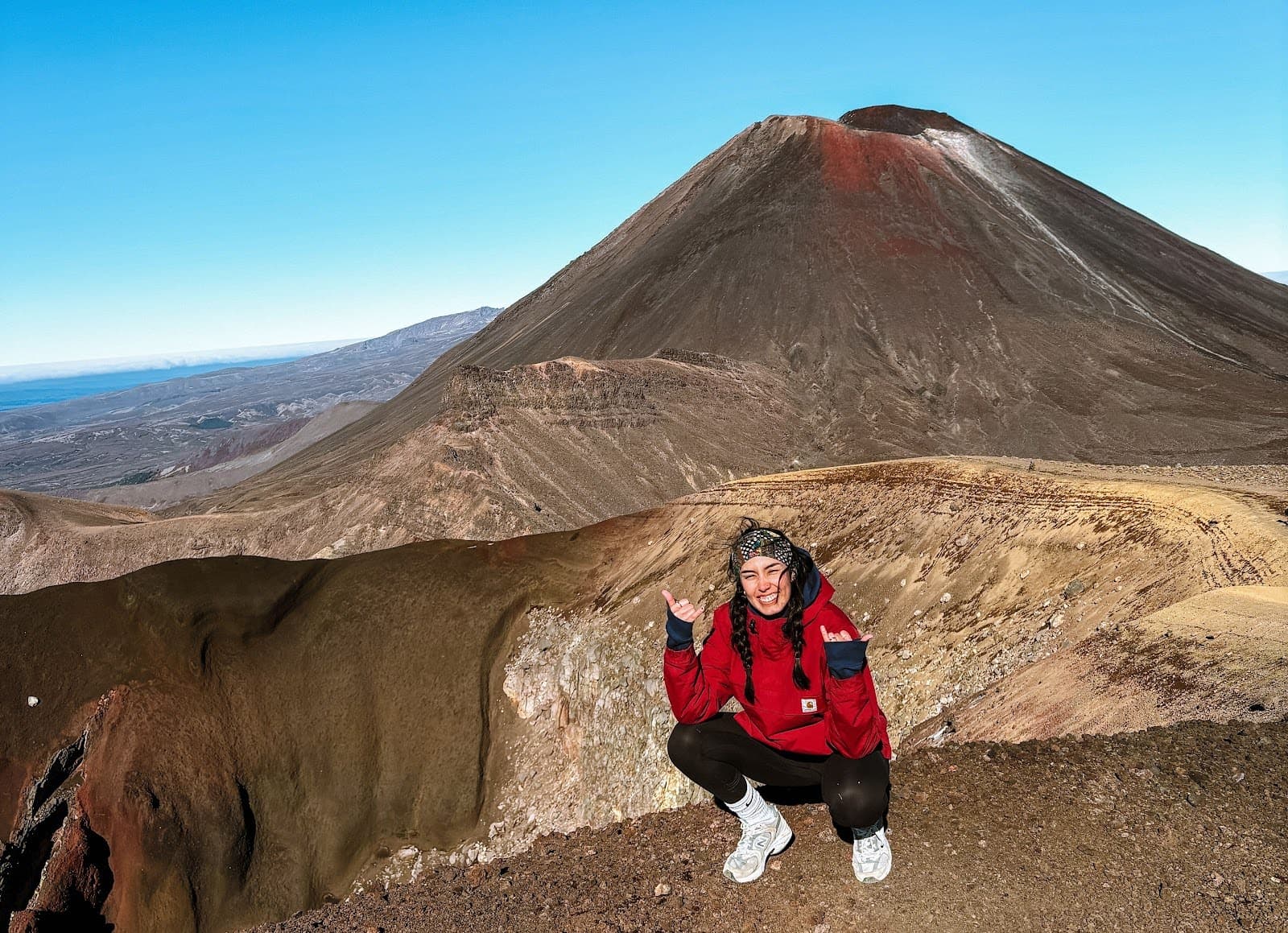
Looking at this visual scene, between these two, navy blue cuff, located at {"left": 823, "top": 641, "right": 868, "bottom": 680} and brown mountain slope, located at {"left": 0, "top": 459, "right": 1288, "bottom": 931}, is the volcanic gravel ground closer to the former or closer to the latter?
navy blue cuff, located at {"left": 823, "top": 641, "right": 868, "bottom": 680}

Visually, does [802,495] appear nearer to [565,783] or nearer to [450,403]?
[565,783]

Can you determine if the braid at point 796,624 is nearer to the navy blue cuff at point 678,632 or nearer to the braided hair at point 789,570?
the braided hair at point 789,570

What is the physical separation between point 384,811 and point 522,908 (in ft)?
39.2

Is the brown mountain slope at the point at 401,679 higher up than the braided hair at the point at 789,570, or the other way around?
the braided hair at the point at 789,570

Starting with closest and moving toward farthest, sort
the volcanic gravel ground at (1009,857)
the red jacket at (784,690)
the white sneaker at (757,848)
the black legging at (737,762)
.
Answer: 1. the volcanic gravel ground at (1009,857)
2. the red jacket at (784,690)
3. the black legging at (737,762)
4. the white sneaker at (757,848)

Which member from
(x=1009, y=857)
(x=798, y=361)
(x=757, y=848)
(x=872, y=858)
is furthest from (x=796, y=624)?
(x=798, y=361)

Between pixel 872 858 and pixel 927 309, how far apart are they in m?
78.5

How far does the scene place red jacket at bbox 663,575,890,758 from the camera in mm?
5441

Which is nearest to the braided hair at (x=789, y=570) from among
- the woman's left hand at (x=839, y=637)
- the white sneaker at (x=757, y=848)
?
the woman's left hand at (x=839, y=637)

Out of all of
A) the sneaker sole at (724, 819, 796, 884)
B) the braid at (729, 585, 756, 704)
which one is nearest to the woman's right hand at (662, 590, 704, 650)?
the braid at (729, 585, 756, 704)

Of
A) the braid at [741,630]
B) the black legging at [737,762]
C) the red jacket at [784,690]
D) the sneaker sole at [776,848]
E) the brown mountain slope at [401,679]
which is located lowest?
the brown mountain slope at [401,679]

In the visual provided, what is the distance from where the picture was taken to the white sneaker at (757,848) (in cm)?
633

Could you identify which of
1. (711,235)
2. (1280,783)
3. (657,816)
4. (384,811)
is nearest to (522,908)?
(657,816)

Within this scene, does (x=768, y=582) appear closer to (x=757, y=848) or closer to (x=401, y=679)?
(x=757, y=848)
